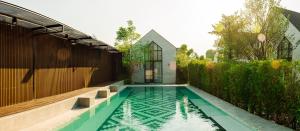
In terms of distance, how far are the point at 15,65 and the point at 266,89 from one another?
350 inches

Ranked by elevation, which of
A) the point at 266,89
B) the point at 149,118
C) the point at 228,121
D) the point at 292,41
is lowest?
the point at 149,118

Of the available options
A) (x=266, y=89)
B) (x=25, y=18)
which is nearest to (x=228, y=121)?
(x=266, y=89)

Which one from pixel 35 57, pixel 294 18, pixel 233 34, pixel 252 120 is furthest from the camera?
pixel 294 18

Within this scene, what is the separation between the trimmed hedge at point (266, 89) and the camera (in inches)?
348

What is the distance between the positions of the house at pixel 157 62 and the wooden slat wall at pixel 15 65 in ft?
70.1

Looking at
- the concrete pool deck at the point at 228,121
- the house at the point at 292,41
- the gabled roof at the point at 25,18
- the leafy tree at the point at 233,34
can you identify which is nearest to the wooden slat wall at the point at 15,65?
the gabled roof at the point at 25,18

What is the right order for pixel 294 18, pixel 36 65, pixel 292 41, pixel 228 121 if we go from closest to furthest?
pixel 228 121
pixel 36 65
pixel 292 41
pixel 294 18

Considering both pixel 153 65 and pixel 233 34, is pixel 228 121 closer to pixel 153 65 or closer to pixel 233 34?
pixel 233 34

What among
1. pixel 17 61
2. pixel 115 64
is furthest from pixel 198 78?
pixel 17 61

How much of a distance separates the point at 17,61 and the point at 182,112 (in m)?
7.22

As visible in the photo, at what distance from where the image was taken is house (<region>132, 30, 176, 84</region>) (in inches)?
1305

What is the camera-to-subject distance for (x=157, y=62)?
33562 mm

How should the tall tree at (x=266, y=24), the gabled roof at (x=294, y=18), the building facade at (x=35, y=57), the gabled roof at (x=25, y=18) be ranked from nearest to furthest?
the gabled roof at (x=25, y=18), the building facade at (x=35, y=57), the tall tree at (x=266, y=24), the gabled roof at (x=294, y=18)

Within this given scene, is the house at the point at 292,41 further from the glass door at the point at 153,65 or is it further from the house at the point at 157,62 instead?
the glass door at the point at 153,65
